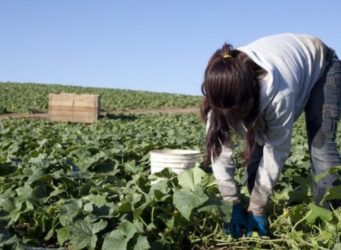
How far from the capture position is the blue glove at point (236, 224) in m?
3.05

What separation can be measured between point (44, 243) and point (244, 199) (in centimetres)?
128

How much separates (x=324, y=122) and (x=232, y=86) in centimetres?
88

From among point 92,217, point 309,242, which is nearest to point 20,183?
point 92,217

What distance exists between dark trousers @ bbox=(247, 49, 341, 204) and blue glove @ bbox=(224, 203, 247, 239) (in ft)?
1.69

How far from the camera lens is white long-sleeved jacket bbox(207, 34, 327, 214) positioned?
2828 mm

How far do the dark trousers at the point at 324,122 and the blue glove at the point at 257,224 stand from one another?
1.37ft

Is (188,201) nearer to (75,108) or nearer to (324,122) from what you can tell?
(324,122)

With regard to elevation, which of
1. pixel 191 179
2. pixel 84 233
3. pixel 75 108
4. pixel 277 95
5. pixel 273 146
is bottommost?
pixel 75 108

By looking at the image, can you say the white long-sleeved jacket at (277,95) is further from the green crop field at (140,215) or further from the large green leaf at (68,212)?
the large green leaf at (68,212)

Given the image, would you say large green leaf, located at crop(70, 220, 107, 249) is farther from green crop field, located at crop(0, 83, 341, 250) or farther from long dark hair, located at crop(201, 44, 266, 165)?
long dark hair, located at crop(201, 44, 266, 165)

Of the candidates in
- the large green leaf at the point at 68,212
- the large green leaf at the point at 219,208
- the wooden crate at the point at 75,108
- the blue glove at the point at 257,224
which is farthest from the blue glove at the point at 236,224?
the wooden crate at the point at 75,108

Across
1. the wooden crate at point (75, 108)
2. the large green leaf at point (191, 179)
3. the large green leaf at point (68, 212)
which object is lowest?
the wooden crate at point (75, 108)

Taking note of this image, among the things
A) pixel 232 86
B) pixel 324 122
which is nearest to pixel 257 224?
pixel 324 122

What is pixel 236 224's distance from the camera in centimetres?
306
